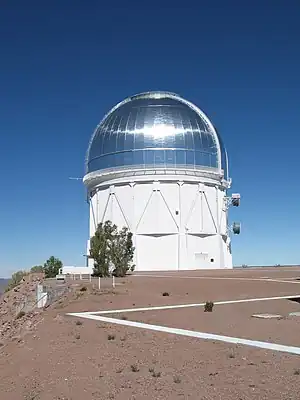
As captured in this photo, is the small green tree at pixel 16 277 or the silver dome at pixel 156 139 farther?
the silver dome at pixel 156 139

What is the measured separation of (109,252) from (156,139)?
1465 cm

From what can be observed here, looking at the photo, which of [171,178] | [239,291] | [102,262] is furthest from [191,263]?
[239,291]

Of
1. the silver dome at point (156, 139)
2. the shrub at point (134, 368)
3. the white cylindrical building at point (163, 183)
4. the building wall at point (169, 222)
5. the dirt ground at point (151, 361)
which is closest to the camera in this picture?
the dirt ground at point (151, 361)

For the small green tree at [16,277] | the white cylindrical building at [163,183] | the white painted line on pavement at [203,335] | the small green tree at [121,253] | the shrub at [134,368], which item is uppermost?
the white cylindrical building at [163,183]

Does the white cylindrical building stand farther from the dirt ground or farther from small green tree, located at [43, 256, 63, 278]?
the dirt ground

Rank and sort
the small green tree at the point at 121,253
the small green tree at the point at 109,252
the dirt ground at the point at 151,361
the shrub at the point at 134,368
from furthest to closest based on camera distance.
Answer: the small green tree at the point at 121,253 → the small green tree at the point at 109,252 → the shrub at the point at 134,368 → the dirt ground at the point at 151,361

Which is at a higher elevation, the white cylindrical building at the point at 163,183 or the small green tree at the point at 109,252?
the white cylindrical building at the point at 163,183

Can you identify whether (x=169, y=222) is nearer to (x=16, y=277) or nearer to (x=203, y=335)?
(x=16, y=277)

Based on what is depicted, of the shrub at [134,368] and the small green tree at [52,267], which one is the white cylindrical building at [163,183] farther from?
the shrub at [134,368]

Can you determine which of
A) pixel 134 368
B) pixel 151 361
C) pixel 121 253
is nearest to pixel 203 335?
pixel 151 361

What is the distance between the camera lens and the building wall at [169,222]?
45.8 meters

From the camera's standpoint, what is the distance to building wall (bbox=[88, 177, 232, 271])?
4578cm

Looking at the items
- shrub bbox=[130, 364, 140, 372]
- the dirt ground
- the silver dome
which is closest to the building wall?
the silver dome

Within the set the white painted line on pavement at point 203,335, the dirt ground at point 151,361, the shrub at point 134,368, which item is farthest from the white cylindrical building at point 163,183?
the shrub at point 134,368
